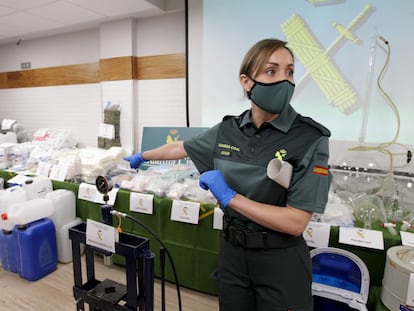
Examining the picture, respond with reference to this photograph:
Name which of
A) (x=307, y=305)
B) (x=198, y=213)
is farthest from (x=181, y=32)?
(x=307, y=305)

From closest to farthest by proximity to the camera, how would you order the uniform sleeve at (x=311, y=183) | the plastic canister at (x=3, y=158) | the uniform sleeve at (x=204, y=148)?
the uniform sleeve at (x=311, y=183) → the uniform sleeve at (x=204, y=148) → the plastic canister at (x=3, y=158)

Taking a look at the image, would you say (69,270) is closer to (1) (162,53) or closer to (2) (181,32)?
(1) (162,53)

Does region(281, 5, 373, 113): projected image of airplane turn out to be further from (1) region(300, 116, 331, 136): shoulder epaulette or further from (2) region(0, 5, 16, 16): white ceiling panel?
(2) region(0, 5, 16, 16): white ceiling panel

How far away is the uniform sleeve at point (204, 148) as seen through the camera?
1251 millimetres

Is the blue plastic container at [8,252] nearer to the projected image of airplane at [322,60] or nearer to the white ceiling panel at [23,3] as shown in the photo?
the white ceiling panel at [23,3]

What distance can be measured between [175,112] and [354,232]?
221 cm

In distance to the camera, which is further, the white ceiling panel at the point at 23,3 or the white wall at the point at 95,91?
the white wall at the point at 95,91

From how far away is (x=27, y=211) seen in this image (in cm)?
202

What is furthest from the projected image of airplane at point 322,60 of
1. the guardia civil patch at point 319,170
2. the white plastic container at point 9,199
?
the white plastic container at point 9,199

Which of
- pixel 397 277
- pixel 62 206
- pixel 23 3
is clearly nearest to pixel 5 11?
pixel 23 3

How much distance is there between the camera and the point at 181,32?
2936 millimetres

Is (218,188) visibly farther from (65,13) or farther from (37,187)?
(65,13)

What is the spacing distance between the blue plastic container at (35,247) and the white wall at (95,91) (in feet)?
4.49

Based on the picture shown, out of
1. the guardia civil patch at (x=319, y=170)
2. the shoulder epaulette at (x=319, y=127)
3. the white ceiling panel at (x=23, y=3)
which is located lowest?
the guardia civil patch at (x=319, y=170)
